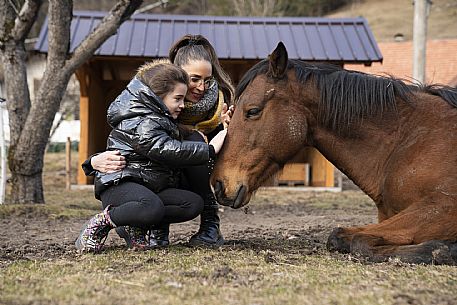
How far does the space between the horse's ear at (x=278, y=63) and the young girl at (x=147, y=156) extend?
548 mm

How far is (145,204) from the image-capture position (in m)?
4.03

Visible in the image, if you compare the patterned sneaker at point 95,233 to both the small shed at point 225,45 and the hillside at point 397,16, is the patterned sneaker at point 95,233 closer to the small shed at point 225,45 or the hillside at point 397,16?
the small shed at point 225,45

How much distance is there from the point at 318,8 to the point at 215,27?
34851 mm

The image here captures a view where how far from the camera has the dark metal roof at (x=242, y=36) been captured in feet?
41.5

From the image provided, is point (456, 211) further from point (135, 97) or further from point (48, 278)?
point (48, 278)

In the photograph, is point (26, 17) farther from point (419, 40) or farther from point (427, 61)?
point (427, 61)

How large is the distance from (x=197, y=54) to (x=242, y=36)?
360 inches

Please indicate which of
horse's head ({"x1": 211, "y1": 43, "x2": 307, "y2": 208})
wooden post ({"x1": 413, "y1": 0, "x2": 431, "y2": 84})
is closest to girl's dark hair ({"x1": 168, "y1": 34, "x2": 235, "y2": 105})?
horse's head ({"x1": 211, "y1": 43, "x2": 307, "y2": 208})

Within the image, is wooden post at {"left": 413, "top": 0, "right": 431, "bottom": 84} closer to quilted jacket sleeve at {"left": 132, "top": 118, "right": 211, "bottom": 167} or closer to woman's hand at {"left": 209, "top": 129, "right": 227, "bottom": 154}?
woman's hand at {"left": 209, "top": 129, "right": 227, "bottom": 154}

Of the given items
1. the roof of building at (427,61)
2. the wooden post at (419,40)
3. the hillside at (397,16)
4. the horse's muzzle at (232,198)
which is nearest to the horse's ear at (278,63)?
the horse's muzzle at (232,198)

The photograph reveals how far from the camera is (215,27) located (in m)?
13.8

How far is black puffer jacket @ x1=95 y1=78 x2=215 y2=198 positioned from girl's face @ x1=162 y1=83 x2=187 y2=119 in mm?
66

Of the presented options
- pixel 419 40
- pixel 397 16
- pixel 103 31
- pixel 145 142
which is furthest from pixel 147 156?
pixel 397 16

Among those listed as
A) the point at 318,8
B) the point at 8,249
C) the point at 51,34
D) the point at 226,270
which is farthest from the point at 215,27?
the point at 318,8
